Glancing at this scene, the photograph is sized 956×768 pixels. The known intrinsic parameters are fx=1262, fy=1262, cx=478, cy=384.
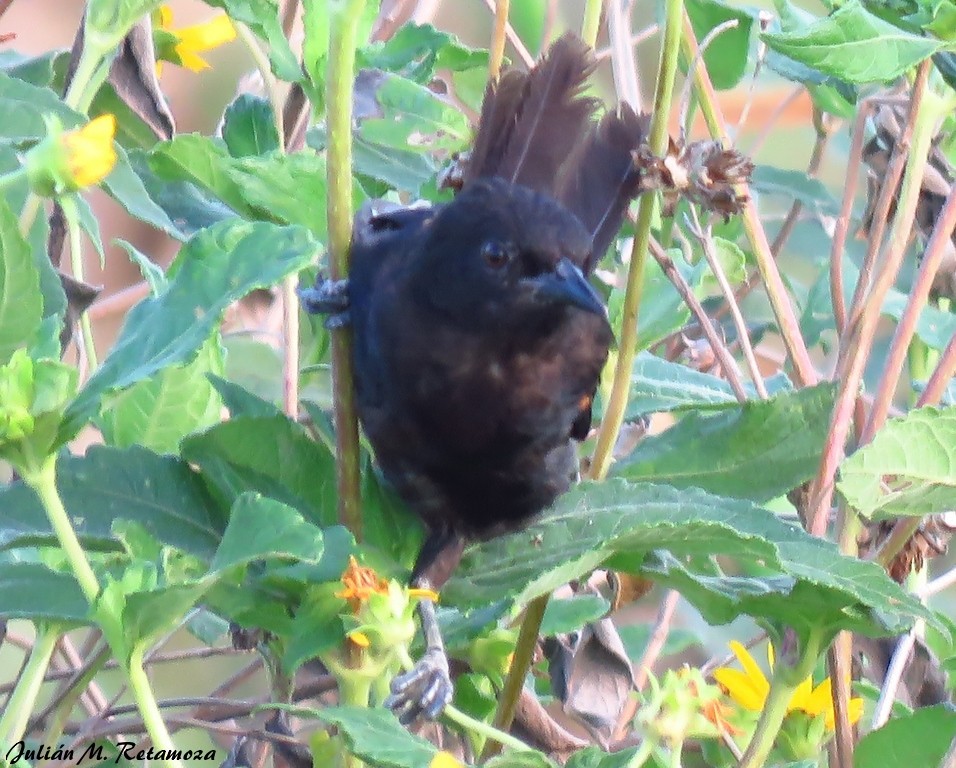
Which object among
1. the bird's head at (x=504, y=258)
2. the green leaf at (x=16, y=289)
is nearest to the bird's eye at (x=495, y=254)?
the bird's head at (x=504, y=258)

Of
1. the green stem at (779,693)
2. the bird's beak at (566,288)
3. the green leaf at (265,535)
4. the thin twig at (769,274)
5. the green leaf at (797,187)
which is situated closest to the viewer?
the green leaf at (265,535)

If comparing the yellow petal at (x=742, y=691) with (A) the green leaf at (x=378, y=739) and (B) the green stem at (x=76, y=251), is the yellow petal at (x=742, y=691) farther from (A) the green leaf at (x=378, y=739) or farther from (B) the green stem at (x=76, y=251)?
(B) the green stem at (x=76, y=251)

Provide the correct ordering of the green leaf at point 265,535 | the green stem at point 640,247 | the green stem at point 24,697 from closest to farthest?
the green leaf at point 265,535, the green stem at point 24,697, the green stem at point 640,247

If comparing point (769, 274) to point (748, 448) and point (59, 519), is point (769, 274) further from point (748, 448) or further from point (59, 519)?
point (59, 519)

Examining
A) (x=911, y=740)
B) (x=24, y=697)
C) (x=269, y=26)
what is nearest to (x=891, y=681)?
(x=911, y=740)

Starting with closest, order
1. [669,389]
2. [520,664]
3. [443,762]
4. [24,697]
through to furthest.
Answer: [443,762], [24,697], [520,664], [669,389]

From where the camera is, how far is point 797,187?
1.61 metres

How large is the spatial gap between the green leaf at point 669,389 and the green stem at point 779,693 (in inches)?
10.8

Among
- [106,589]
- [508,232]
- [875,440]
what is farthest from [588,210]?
[106,589]

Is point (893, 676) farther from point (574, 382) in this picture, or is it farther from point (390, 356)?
point (390, 356)

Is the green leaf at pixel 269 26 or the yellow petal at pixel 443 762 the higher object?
the green leaf at pixel 269 26

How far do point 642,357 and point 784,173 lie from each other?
0.43 meters

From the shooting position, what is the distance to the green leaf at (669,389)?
1.23 metres

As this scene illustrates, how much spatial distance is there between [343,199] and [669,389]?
49 centimetres
